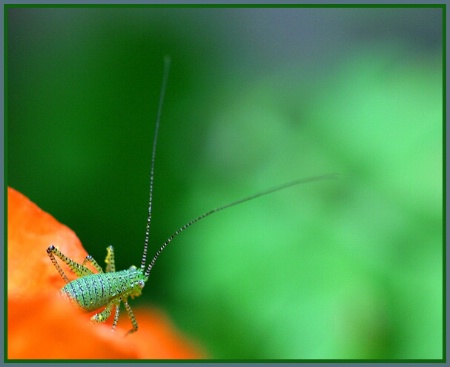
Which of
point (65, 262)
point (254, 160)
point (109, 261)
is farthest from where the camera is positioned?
point (254, 160)

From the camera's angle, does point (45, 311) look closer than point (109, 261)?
Yes

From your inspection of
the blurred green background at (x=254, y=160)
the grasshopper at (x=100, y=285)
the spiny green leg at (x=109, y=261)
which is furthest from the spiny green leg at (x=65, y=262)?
the blurred green background at (x=254, y=160)

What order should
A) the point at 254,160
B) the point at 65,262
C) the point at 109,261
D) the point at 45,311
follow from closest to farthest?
the point at 45,311
the point at 65,262
the point at 109,261
the point at 254,160

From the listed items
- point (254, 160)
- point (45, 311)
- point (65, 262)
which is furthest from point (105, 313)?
point (254, 160)

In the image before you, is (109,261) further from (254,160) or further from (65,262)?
(254,160)

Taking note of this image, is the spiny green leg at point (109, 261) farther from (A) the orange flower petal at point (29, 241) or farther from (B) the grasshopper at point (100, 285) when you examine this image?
(A) the orange flower petal at point (29, 241)

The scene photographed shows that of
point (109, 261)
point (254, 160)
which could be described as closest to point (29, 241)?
point (109, 261)

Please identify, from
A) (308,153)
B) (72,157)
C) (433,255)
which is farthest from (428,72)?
(72,157)
